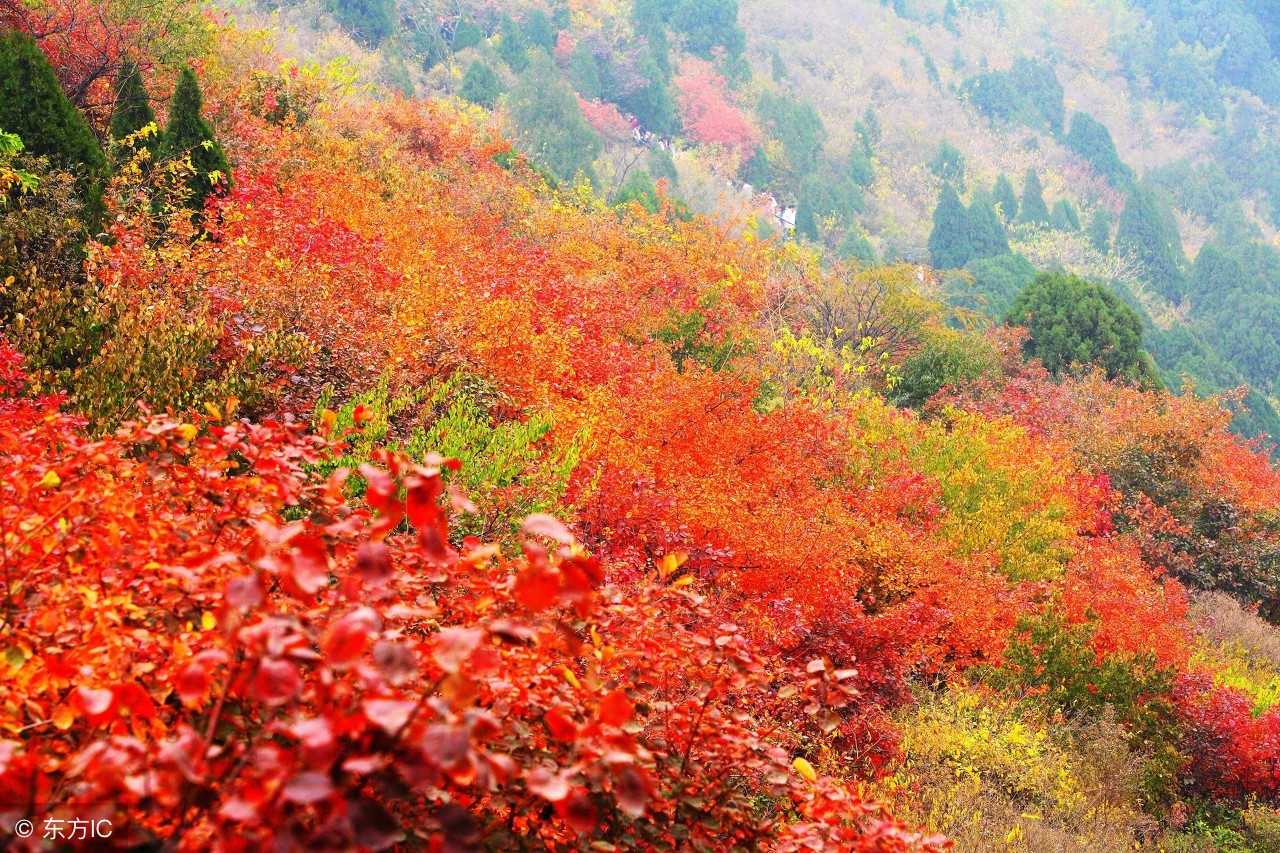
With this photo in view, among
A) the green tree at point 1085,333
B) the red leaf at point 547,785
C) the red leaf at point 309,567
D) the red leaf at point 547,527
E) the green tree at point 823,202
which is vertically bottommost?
the green tree at point 823,202

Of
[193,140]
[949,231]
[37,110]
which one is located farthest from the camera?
[949,231]

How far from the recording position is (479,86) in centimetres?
3538

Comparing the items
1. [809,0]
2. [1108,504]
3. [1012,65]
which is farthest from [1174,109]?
[1108,504]

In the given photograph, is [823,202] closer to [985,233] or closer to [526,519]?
[985,233]

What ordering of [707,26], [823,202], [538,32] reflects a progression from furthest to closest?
1. [707,26]
2. [823,202]
3. [538,32]

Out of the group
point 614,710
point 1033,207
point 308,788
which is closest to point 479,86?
point 614,710

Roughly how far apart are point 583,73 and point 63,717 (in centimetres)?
4609

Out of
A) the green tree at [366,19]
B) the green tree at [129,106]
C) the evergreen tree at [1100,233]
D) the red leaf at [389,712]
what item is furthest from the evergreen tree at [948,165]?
the red leaf at [389,712]

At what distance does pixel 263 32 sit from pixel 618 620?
56.6 ft

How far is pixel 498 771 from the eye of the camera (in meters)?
1.42

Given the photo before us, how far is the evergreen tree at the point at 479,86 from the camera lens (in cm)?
3512

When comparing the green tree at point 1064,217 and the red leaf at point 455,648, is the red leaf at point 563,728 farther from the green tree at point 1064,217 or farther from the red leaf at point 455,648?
the green tree at point 1064,217

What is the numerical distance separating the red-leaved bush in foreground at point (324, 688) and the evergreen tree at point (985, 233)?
49676 millimetres

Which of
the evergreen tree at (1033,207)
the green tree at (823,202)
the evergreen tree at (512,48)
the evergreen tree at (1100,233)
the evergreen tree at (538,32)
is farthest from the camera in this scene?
the evergreen tree at (1100,233)
